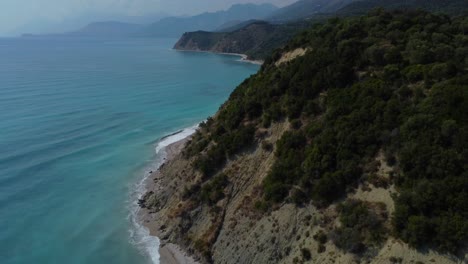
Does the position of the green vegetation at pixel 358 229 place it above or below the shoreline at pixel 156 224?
above

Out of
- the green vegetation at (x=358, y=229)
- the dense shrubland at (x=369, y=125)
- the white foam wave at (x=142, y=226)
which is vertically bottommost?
the white foam wave at (x=142, y=226)

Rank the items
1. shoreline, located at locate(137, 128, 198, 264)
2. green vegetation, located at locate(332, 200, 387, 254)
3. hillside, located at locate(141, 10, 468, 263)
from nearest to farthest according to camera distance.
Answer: hillside, located at locate(141, 10, 468, 263) → green vegetation, located at locate(332, 200, 387, 254) → shoreline, located at locate(137, 128, 198, 264)

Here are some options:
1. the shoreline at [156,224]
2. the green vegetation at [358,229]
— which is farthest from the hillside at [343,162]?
the shoreline at [156,224]

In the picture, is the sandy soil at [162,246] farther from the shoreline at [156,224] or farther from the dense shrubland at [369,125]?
the dense shrubland at [369,125]

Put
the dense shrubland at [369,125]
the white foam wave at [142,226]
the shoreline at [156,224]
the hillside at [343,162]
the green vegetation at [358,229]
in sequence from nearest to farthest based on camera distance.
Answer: the dense shrubland at [369,125]
the hillside at [343,162]
the green vegetation at [358,229]
the shoreline at [156,224]
the white foam wave at [142,226]

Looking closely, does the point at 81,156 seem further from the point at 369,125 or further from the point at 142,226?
the point at 369,125

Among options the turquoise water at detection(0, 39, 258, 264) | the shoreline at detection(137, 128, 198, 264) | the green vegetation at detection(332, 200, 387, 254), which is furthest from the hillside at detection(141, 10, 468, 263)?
the turquoise water at detection(0, 39, 258, 264)

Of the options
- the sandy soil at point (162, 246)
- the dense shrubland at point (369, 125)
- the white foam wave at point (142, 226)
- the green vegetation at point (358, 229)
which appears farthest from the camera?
the white foam wave at point (142, 226)

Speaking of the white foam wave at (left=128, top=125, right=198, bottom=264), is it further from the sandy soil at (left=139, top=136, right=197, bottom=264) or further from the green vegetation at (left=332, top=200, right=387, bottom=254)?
the green vegetation at (left=332, top=200, right=387, bottom=254)
